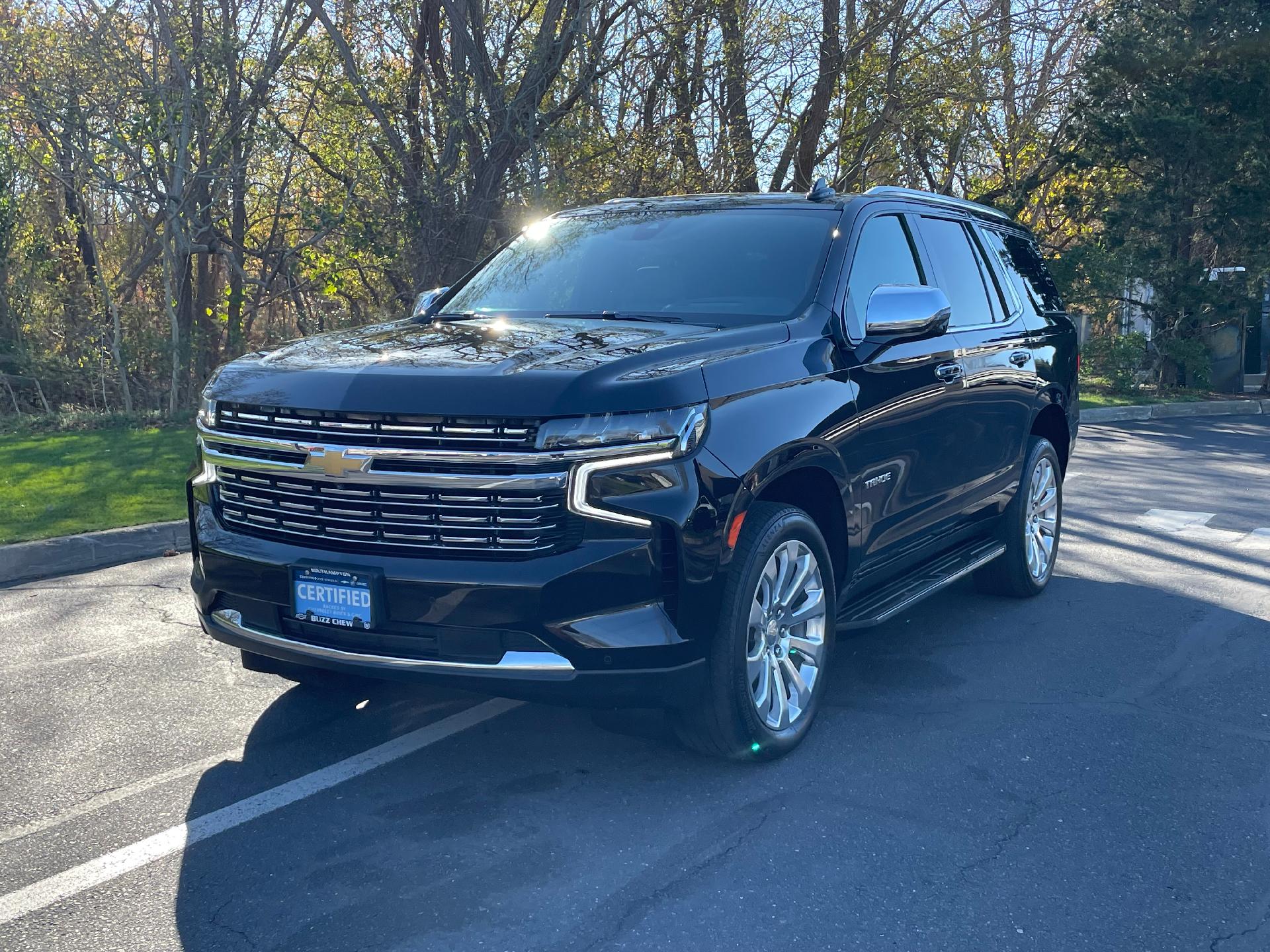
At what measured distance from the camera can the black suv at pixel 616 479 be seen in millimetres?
3625

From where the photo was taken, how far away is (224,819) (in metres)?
3.77

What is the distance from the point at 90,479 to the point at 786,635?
7.27 m

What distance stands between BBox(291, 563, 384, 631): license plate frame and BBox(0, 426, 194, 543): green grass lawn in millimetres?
4384

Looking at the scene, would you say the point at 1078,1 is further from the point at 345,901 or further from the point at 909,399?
the point at 345,901

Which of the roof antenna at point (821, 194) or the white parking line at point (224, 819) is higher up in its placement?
the roof antenna at point (821, 194)

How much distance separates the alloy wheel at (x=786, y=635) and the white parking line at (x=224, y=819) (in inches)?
43.0

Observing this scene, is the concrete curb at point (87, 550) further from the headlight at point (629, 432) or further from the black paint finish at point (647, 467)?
the headlight at point (629, 432)

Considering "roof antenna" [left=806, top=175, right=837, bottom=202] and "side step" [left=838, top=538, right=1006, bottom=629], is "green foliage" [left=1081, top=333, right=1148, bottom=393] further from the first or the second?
"roof antenna" [left=806, top=175, right=837, bottom=202]

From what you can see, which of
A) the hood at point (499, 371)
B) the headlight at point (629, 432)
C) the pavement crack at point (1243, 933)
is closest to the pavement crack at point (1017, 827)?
the pavement crack at point (1243, 933)

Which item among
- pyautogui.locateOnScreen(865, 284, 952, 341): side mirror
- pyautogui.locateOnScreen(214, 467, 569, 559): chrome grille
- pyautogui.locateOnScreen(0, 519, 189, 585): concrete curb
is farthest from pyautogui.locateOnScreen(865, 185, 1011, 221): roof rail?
pyautogui.locateOnScreen(0, 519, 189, 585): concrete curb

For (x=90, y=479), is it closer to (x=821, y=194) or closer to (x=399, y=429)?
(x=821, y=194)

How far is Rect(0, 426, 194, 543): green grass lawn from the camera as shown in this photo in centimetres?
806

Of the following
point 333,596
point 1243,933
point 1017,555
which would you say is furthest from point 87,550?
point 1243,933

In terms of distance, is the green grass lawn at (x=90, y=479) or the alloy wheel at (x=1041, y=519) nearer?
the alloy wheel at (x=1041, y=519)
